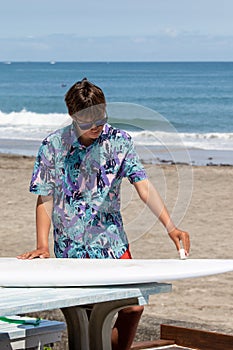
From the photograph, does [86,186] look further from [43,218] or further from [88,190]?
[43,218]

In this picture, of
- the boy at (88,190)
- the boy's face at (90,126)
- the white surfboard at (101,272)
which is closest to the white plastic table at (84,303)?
the white surfboard at (101,272)

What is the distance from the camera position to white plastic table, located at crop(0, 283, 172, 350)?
3.12 metres

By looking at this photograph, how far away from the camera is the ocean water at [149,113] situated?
14.0 ft

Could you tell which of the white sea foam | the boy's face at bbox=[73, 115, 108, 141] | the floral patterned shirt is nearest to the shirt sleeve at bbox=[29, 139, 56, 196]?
the floral patterned shirt

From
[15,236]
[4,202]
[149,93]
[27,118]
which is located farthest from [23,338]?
[149,93]

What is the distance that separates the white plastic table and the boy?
7.9 inches

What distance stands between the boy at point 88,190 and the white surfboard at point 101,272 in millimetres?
274

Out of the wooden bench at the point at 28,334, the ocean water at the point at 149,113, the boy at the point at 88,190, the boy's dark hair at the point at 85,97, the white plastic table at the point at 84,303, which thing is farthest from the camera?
the ocean water at the point at 149,113

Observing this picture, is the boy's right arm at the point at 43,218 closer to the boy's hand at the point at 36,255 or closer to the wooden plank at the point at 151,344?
the boy's hand at the point at 36,255

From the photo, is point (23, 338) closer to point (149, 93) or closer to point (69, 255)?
point (69, 255)

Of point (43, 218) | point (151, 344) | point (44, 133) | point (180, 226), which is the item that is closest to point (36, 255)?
point (43, 218)

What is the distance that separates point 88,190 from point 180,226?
22.5 feet

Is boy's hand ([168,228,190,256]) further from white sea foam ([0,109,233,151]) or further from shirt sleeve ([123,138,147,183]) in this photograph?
white sea foam ([0,109,233,151])

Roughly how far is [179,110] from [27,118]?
6.57 meters
